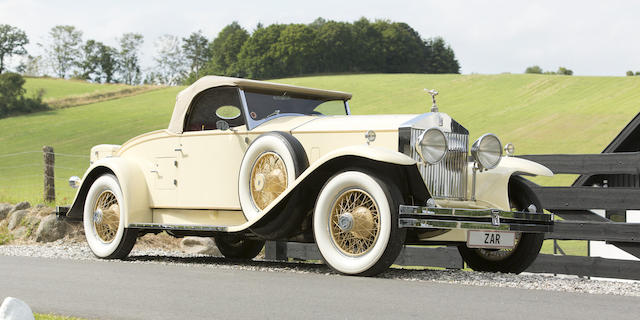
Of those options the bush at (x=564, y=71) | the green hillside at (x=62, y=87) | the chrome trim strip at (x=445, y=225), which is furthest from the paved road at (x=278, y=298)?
the bush at (x=564, y=71)

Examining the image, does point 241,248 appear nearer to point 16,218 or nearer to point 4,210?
point 16,218

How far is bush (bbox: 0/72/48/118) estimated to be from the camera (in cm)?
5650

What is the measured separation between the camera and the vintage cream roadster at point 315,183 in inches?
250

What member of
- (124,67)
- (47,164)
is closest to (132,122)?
(47,164)

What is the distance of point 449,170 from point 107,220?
4357 mm

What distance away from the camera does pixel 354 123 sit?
725cm

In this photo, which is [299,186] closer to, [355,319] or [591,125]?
[355,319]

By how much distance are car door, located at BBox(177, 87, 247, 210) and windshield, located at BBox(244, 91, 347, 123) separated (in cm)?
17

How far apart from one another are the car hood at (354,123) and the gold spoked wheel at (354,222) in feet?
2.53

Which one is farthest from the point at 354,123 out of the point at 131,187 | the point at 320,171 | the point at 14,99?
the point at 14,99

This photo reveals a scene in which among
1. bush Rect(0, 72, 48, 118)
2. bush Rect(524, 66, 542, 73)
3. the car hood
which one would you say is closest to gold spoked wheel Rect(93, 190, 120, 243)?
the car hood

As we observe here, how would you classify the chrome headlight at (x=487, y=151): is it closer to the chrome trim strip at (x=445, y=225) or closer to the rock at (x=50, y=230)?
the chrome trim strip at (x=445, y=225)

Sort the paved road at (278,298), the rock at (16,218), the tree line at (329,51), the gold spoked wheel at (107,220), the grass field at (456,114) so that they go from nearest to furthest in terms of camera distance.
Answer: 1. the paved road at (278,298)
2. the gold spoked wheel at (107,220)
3. the rock at (16,218)
4. the grass field at (456,114)
5. the tree line at (329,51)

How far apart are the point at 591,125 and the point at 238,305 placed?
Answer: 34977 millimetres
